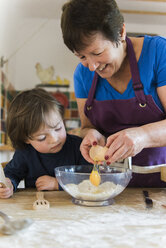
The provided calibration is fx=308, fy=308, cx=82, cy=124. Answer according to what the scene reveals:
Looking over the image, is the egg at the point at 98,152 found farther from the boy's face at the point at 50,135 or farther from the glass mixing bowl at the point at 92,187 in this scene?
the boy's face at the point at 50,135

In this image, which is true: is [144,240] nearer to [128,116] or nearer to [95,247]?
[95,247]

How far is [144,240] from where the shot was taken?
2.27 ft

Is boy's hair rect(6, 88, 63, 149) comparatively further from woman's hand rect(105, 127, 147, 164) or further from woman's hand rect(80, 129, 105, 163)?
woman's hand rect(105, 127, 147, 164)

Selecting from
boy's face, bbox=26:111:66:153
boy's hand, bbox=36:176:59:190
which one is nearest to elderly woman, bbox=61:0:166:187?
boy's face, bbox=26:111:66:153

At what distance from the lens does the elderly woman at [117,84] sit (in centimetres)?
101

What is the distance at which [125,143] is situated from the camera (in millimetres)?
985

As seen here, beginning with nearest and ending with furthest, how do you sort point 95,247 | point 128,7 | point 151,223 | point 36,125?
point 95,247
point 151,223
point 36,125
point 128,7

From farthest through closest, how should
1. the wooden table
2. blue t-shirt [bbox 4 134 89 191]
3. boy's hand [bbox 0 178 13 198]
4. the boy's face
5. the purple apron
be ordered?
blue t-shirt [bbox 4 134 89 191]
the boy's face
the purple apron
boy's hand [bbox 0 178 13 198]
the wooden table

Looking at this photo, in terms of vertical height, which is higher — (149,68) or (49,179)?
(149,68)

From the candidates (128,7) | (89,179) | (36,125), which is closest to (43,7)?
(128,7)

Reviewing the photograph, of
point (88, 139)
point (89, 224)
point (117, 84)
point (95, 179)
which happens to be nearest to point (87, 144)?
point (88, 139)

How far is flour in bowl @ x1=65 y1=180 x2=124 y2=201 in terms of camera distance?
1.00 m

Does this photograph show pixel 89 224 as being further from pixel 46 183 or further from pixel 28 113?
pixel 28 113

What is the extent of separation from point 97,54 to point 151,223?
0.58 metres
